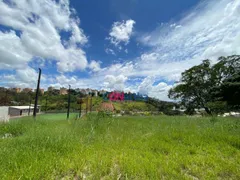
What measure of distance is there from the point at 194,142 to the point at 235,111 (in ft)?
55.9

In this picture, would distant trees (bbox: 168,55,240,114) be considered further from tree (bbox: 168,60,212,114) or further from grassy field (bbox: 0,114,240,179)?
grassy field (bbox: 0,114,240,179)

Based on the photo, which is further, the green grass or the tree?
the green grass

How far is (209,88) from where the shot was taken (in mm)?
21203

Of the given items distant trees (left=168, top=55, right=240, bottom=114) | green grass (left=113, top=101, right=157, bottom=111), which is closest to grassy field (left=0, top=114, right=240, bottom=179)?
distant trees (left=168, top=55, right=240, bottom=114)

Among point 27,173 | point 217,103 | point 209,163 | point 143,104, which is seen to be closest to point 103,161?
point 27,173

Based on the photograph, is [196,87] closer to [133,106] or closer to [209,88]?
[209,88]

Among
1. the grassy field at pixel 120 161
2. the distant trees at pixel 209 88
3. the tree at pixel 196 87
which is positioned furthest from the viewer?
the tree at pixel 196 87

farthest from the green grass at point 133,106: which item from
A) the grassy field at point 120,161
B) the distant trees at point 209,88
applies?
the grassy field at point 120,161

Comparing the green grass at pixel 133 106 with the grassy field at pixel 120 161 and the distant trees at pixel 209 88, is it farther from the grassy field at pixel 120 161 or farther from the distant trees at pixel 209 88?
the grassy field at pixel 120 161

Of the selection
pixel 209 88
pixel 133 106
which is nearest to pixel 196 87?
pixel 209 88

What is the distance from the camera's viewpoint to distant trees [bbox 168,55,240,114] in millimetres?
16469

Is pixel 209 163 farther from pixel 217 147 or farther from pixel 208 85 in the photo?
pixel 208 85

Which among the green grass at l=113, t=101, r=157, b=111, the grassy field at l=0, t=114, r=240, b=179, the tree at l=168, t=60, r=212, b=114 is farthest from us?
the green grass at l=113, t=101, r=157, b=111

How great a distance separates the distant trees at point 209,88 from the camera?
54.0 ft
